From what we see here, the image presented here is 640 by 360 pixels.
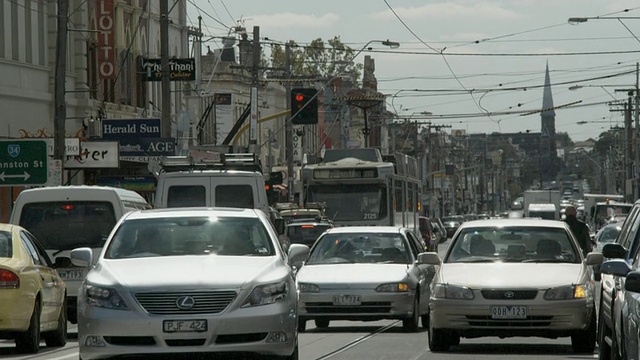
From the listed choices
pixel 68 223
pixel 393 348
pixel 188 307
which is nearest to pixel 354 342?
pixel 393 348

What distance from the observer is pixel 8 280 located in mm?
17609

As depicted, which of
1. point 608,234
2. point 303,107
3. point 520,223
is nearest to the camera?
point 520,223

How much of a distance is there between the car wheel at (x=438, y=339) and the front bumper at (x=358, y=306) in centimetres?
395

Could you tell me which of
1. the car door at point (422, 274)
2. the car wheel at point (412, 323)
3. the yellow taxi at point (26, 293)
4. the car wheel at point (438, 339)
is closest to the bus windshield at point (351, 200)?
the car door at point (422, 274)

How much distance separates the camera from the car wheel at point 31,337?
59.7 feet

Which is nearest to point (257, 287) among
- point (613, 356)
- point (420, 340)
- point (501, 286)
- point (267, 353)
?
point (267, 353)

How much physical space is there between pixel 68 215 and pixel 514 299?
9070mm

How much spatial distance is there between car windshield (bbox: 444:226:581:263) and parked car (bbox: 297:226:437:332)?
3227mm

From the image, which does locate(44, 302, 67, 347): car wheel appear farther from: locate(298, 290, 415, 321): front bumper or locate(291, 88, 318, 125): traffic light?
locate(291, 88, 318, 125): traffic light

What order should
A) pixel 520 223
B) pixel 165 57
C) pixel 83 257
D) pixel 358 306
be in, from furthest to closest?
pixel 165 57, pixel 358 306, pixel 520 223, pixel 83 257

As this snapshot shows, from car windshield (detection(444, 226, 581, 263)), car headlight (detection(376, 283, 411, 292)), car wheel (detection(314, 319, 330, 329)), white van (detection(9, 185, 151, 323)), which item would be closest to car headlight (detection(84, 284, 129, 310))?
car windshield (detection(444, 226, 581, 263))

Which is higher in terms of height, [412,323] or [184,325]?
[184,325]

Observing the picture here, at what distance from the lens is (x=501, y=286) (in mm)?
17109

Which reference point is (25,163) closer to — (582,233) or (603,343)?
(582,233)
